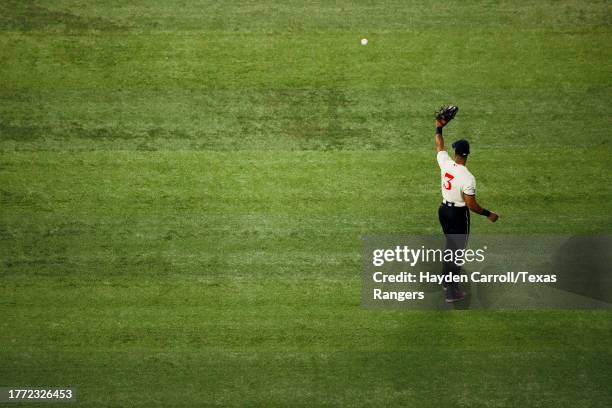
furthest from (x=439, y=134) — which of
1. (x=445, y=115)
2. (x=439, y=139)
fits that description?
(x=445, y=115)

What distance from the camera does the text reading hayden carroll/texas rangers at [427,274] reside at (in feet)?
23.7

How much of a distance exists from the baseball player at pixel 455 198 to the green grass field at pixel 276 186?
42 centimetres

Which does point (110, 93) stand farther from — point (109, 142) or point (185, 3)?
point (185, 3)

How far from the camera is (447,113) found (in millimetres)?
7129

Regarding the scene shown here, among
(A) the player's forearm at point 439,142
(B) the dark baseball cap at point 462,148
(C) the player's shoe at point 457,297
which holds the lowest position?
(C) the player's shoe at point 457,297

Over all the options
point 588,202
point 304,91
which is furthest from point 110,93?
point 588,202

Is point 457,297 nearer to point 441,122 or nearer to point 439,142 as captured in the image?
point 439,142

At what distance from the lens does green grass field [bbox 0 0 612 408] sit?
269 inches

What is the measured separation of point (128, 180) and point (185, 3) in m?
2.22

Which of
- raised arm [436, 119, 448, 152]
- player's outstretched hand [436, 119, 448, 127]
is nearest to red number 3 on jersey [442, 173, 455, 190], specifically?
raised arm [436, 119, 448, 152]

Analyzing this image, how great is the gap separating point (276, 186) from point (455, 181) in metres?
1.93

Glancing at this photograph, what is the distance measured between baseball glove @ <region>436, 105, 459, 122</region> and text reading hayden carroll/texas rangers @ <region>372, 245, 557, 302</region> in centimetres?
134

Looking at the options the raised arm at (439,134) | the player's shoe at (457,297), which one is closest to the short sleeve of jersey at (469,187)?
the raised arm at (439,134)

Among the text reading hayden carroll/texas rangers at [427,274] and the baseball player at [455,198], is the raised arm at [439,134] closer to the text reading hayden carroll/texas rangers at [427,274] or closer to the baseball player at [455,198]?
the baseball player at [455,198]
